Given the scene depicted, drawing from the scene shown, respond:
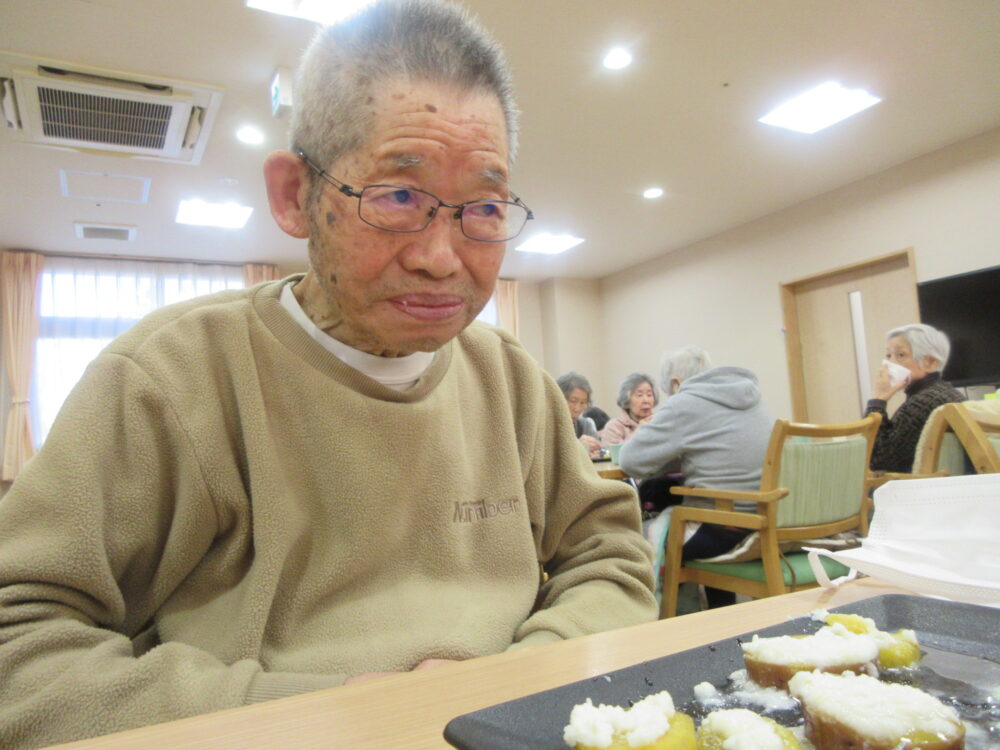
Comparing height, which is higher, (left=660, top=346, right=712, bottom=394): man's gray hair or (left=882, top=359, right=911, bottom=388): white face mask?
(left=660, top=346, right=712, bottom=394): man's gray hair

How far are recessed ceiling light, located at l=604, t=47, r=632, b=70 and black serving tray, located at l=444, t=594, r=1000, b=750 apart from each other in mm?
3383

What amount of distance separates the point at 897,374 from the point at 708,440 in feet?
5.84

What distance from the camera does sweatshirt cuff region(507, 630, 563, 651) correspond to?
2.34 feet

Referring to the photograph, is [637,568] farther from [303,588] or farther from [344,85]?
[344,85]

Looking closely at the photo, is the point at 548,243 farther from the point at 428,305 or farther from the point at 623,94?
the point at 428,305

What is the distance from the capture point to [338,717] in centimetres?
41

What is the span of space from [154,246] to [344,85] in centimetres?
634

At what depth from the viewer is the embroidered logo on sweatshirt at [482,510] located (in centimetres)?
83

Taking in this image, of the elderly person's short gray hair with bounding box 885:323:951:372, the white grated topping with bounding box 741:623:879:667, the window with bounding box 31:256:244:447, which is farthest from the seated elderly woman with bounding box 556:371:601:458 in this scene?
the white grated topping with bounding box 741:623:879:667

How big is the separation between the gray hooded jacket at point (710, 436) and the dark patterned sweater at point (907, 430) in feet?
3.52

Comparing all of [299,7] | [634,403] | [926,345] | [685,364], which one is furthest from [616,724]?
[634,403]

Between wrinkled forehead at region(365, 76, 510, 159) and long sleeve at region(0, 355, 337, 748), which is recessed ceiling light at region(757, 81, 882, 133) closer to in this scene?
wrinkled forehead at region(365, 76, 510, 159)

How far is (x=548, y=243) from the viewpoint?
6738 millimetres

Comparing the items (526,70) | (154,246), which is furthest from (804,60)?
(154,246)
